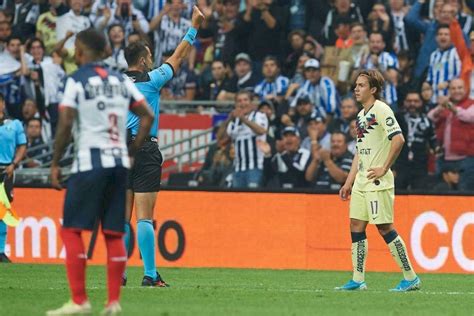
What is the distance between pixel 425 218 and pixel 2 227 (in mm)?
5987

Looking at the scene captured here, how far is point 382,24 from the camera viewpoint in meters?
21.1

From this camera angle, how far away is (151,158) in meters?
12.7

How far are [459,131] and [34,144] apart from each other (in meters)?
7.72

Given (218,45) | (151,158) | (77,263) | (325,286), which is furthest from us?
(218,45)

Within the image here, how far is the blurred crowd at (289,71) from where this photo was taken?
19266 mm

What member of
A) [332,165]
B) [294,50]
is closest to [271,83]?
[294,50]

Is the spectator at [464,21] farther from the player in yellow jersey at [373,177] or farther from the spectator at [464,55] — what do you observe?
the player in yellow jersey at [373,177]

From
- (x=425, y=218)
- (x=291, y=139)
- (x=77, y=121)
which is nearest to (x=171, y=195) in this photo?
(x=291, y=139)

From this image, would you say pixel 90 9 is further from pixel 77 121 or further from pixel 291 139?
pixel 77 121

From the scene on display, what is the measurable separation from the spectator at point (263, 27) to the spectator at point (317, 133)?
261cm

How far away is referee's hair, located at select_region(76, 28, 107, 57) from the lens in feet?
31.8

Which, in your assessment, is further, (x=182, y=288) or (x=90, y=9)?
(x=90, y=9)

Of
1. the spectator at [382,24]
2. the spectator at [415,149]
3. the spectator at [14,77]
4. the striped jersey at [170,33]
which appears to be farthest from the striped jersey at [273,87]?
the spectator at [14,77]

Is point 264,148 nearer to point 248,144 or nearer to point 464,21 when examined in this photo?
point 248,144
